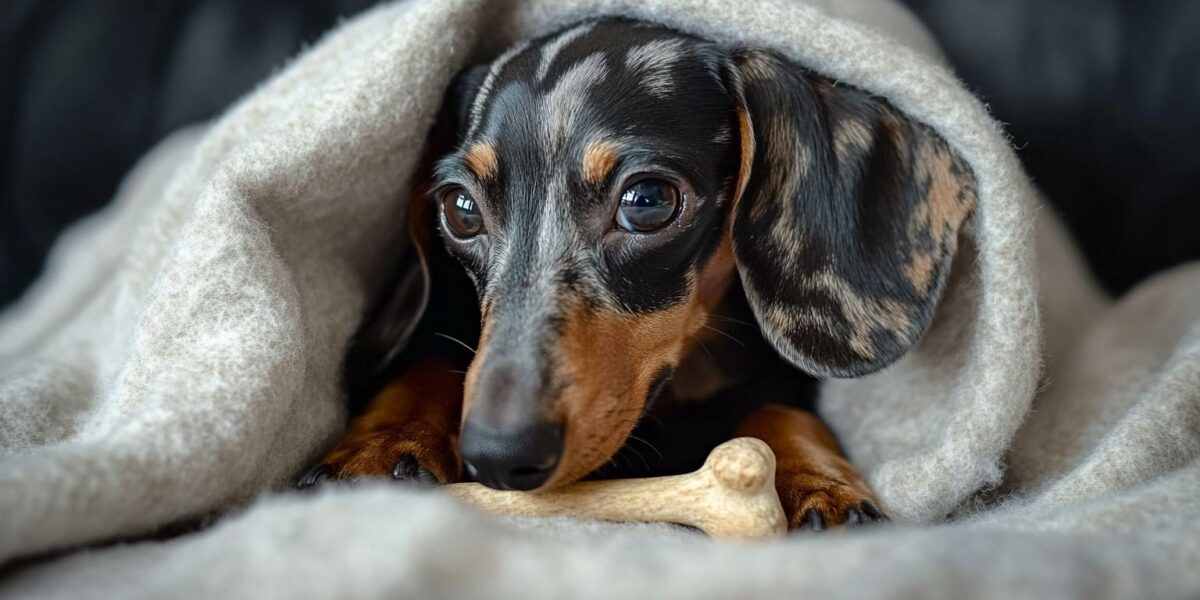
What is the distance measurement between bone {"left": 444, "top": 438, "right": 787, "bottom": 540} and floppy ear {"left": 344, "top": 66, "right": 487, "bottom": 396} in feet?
1.27

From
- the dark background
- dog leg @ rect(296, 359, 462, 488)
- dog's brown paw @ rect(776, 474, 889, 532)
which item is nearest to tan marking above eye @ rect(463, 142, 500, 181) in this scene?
dog leg @ rect(296, 359, 462, 488)

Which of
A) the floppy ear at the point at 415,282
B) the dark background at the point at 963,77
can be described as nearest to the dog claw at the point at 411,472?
the floppy ear at the point at 415,282

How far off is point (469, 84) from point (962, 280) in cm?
77

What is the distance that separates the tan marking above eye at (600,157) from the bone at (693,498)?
1.30 ft

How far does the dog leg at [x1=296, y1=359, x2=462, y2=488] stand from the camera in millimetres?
1275

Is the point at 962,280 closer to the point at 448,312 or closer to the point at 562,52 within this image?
the point at 562,52

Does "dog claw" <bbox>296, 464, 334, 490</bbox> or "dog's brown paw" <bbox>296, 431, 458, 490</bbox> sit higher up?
"dog claw" <bbox>296, 464, 334, 490</bbox>

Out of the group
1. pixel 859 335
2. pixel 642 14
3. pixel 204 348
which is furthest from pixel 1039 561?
pixel 642 14

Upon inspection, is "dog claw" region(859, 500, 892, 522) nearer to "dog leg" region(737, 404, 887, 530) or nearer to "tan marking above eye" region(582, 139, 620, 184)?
"dog leg" region(737, 404, 887, 530)

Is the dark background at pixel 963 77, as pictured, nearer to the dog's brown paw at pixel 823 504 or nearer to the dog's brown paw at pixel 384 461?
the dog's brown paw at pixel 823 504

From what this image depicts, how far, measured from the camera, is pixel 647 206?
1338 mm

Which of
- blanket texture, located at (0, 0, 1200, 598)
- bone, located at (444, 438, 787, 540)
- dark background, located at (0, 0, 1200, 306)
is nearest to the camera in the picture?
blanket texture, located at (0, 0, 1200, 598)

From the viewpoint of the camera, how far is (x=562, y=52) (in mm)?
1442

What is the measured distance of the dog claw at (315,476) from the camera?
4.10 feet
